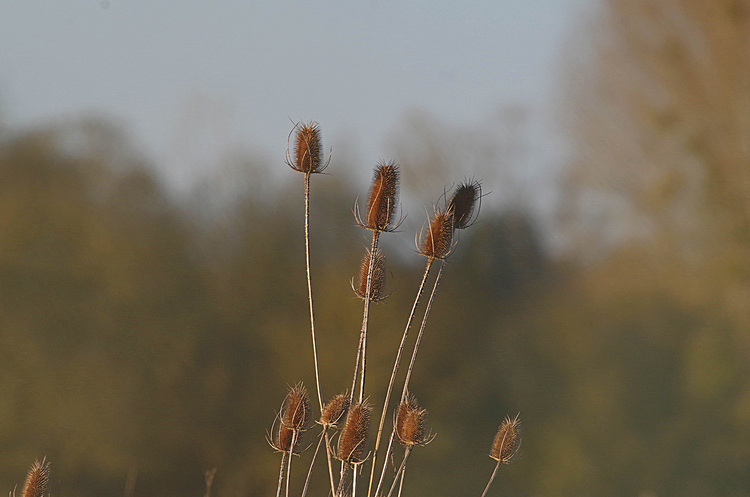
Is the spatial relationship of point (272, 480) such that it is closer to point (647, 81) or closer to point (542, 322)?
point (542, 322)

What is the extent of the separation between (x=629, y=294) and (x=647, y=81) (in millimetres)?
1509

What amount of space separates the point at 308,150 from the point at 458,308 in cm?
354

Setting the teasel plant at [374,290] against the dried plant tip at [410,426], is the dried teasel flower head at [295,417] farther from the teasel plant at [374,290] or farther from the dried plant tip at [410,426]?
the dried plant tip at [410,426]

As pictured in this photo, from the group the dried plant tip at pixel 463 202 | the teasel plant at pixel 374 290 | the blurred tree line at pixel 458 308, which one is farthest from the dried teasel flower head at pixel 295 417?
the blurred tree line at pixel 458 308

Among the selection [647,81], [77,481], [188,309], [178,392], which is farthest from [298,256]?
[647,81]

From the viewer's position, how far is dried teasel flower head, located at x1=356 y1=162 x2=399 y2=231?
1660mm

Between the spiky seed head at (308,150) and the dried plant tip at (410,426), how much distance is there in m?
0.53

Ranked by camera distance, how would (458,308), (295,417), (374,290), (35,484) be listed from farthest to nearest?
1. (458,308)
2. (374,290)
3. (295,417)
4. (35,484)

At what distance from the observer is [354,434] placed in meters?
1.59

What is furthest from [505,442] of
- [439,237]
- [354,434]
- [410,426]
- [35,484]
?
[35,484]

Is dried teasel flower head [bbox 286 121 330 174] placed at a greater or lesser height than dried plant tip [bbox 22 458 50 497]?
greater

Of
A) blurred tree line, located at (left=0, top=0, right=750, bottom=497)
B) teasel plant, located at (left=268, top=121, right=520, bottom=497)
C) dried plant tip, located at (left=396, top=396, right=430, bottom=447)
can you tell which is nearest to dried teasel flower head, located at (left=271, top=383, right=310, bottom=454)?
teasel plant, located at (left=268, top=121, right=520, bottom=497)

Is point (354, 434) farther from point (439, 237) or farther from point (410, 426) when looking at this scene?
point (439, 237)

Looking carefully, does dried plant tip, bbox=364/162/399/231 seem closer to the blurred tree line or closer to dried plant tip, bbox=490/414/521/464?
dried plant tip, bbox=490/414/521/464
